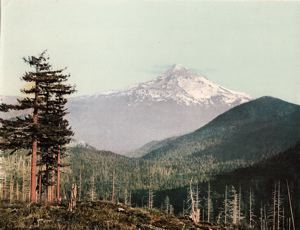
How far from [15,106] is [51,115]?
25.1 feet

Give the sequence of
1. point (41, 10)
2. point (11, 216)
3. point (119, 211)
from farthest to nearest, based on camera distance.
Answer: point (41, 10) → point (119, 211) → point (11, 216)

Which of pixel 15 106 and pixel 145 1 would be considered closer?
pixel 15 106

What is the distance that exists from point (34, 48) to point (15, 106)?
14315 millimetres

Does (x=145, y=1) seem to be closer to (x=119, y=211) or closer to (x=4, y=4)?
(x=4, y=4)

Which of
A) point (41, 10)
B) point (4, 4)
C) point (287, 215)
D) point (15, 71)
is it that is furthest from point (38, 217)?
point (287, 215)

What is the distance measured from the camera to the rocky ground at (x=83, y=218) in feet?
91.7

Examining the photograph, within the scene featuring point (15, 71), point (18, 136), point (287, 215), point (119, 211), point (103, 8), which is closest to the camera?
point (119, 211)

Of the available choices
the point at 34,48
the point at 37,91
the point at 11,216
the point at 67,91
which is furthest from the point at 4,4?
the point at 11,216

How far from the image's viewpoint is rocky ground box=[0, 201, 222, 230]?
27953 mm

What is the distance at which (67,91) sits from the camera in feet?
146

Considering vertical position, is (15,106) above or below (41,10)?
below

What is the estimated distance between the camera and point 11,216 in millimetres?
29516

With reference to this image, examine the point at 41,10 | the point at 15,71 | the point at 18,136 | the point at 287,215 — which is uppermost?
the point at 41,10

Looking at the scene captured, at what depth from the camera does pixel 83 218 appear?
30.9m
